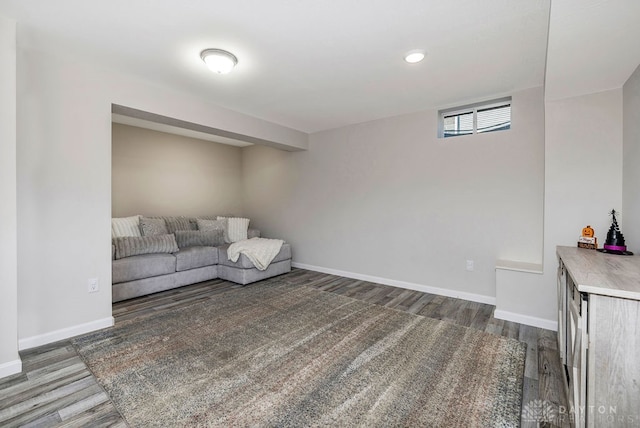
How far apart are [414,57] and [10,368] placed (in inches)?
151

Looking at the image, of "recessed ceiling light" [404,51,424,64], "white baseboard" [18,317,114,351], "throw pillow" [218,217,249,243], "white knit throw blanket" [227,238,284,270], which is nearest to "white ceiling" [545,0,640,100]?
"recessed ceiling light" [404,51,424,64]

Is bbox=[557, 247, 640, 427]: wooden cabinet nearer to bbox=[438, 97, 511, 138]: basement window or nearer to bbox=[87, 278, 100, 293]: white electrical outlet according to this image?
bbox=[438, 97, 511, 138]: basement window

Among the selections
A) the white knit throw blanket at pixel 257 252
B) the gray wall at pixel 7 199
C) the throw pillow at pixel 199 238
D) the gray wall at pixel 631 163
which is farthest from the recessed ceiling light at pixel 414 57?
the throw pillow at pixel 199 238

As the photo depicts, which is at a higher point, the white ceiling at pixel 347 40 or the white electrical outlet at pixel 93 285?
the white ceiling at pixel 347 40

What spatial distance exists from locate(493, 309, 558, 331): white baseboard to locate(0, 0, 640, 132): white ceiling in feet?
7.05

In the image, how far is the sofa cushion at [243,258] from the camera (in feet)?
13.6

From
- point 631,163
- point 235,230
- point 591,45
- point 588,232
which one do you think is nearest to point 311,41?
point 591,45

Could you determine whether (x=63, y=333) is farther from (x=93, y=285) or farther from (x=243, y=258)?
(x=243, y=258)

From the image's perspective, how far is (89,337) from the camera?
249 cm

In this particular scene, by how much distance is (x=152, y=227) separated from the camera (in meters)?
4.35

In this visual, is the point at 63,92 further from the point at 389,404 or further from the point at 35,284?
the point at 389,404

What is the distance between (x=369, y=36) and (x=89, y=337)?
3.45m

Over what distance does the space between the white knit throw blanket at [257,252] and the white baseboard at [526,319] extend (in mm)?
3017

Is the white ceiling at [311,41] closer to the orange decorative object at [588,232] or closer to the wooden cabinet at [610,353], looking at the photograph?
the orange decorative object at [588,232]
